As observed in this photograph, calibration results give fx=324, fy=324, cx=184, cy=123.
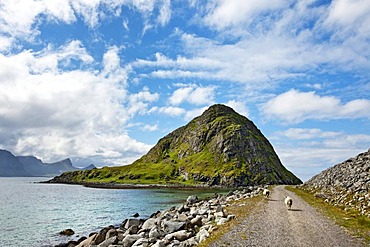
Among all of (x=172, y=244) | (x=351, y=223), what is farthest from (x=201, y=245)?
(x=351, y=223)

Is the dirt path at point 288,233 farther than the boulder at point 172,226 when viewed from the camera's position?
No

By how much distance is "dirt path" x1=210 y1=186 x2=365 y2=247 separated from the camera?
22.8m

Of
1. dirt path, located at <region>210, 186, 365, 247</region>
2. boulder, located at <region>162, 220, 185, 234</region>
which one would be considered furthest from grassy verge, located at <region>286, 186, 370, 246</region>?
boulder, located at <region>162, 220, 185, 234</region>

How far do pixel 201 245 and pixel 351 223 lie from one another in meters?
16.2

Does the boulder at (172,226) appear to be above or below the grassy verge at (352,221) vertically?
below

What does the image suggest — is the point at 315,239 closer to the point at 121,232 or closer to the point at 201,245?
the point at 201,245

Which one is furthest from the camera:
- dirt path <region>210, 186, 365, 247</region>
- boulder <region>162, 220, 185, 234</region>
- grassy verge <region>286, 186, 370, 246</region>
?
boulder <region>162, 220, 185, 234</region>

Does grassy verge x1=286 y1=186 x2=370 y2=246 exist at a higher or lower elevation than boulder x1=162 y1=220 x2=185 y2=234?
higher

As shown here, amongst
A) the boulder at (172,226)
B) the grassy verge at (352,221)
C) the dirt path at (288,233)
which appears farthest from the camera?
the boulder at (172,226)

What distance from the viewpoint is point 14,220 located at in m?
63.9

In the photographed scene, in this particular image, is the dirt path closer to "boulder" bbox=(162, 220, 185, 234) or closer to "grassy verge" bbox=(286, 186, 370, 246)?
"grassy verge" bbox=(286, 186, 370, 246)

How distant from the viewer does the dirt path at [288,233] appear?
2280 cm

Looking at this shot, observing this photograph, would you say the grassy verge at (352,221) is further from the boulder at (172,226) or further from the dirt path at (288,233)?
the boulder at (172,226)

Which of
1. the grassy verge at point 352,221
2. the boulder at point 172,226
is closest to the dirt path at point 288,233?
the grassy verge at point 352,221
